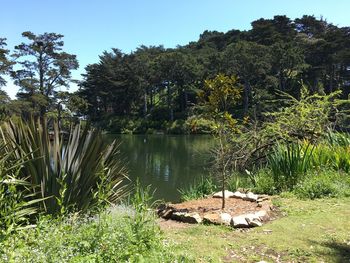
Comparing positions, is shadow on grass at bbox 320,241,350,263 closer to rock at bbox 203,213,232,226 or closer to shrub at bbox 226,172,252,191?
rock at bbox 203,213,232,226

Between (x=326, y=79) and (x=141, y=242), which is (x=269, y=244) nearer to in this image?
(x=141, y=242)

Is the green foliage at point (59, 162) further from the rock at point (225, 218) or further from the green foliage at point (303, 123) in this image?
the green foliage at point (303, 123)

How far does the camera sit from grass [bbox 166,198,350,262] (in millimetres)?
4285

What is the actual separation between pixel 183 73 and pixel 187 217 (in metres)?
53.3

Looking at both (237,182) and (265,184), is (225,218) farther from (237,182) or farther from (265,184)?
(237,182)

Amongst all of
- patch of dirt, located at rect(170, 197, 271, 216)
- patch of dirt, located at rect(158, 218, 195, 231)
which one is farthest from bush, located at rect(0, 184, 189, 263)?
patch of dirt, located at rect(170, 197, 271, 216)

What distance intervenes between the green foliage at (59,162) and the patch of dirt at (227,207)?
198 centimetres

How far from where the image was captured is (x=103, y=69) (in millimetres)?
69188

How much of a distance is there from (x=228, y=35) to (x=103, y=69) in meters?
23.4

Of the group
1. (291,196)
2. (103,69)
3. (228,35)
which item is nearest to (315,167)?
(291,196)

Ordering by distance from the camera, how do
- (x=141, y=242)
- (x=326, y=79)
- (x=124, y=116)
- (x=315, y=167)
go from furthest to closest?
1. (x=124, y=116)
2. (x=326, y=79)
3. (x=315, y=167)
4. (x=141, y=242)

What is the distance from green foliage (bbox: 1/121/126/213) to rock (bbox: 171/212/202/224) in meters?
1.45

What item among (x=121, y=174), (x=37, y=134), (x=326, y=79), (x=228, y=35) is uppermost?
(x=228, y=35)

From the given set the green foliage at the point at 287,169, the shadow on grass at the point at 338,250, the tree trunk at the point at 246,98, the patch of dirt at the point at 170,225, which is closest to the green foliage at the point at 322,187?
the green foliage at the point at 287,169
